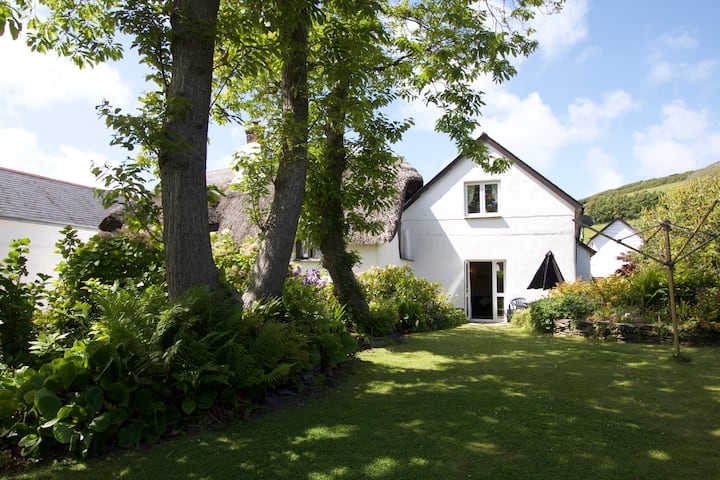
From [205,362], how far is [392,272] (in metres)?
9.22

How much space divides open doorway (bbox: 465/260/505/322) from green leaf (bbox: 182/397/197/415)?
14191 mm

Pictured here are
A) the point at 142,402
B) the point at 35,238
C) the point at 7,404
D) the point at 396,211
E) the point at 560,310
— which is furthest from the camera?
the point at 35,238

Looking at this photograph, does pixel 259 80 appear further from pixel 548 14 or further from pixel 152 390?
pixel 152 390

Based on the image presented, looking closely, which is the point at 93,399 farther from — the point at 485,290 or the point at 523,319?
the point at 485,290

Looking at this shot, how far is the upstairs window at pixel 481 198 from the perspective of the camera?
17.2 metres

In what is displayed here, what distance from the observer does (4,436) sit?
3.70 metres

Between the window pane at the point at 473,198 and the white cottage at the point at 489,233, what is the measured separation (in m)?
0.04

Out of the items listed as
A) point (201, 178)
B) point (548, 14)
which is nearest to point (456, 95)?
point (548, 14)

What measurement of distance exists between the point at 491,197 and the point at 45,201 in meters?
21.6

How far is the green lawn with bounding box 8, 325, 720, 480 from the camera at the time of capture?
3.36 m

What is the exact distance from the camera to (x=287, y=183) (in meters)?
7.04

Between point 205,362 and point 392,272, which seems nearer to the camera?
point 205,362

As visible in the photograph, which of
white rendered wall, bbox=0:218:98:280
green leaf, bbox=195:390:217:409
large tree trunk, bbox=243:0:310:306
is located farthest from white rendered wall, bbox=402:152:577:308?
white rendered wall, bbox=0:218:98:280

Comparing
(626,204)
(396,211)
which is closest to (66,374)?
(396,211)
